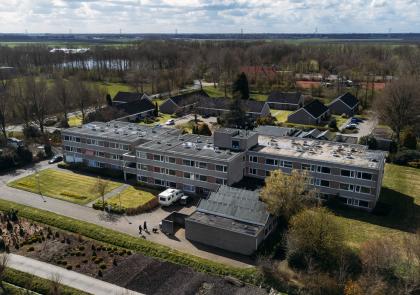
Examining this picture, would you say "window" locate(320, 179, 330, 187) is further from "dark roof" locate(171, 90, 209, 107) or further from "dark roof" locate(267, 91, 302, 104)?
"dark roof" locate(171, 90, 209, 107)

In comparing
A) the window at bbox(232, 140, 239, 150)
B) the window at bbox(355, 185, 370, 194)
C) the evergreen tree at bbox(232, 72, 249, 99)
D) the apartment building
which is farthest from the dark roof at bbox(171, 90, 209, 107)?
the window at bbox(355, 185, 370, 194)

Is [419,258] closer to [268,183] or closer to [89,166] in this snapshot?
[268,183]

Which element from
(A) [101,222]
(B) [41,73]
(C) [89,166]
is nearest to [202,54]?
(B) [41,73]

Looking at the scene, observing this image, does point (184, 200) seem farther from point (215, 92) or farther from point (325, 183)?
point (215, 92)

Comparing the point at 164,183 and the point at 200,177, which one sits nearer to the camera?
the point at 200,177

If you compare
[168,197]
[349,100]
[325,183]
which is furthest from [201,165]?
[349,100]
